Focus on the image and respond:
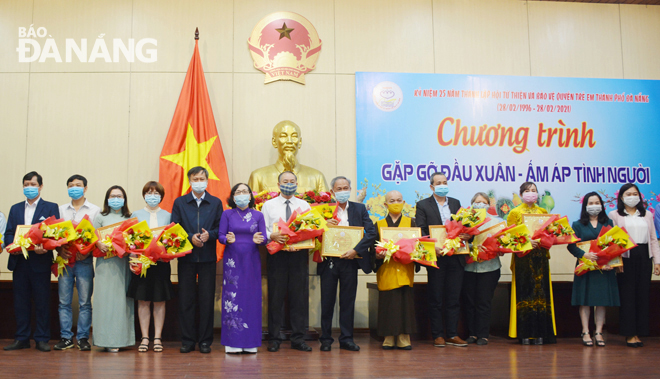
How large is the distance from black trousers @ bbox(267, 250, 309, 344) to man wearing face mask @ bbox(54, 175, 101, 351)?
4.93 ft

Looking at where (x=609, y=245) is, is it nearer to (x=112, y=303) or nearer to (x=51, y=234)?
(x=112, y=303)

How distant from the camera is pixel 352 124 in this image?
6.37 meters

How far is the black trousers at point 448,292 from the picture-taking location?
4.70 m

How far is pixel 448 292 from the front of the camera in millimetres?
4730

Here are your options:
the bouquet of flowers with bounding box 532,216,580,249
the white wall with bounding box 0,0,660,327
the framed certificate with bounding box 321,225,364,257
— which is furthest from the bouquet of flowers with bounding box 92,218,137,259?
the bouquet of flowers with bounding box 532,216,580,249

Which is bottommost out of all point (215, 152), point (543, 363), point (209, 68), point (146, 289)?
point (543, 363)

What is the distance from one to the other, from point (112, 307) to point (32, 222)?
39.9 inches

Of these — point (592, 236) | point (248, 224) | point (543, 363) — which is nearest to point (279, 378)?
point (248, 224)

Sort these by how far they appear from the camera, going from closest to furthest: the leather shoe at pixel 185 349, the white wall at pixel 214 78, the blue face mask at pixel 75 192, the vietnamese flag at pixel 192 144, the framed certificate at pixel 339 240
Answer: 1. the leather shoe at pixel 185 349
2. the framed certificate at pixel 339 240
3. the blue face mask at pixel 75 192
4. the vietnamese flag at pixel 192 144
5. the white wall at pixel 214 78

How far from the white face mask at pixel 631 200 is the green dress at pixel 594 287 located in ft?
0.85

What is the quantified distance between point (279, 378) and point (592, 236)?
3133mm

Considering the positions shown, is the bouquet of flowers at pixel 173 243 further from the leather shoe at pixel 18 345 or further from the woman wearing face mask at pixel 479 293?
the woman wearing face mask at pixel 479 293

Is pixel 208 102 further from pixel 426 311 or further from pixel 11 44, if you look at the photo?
pixel 426 311

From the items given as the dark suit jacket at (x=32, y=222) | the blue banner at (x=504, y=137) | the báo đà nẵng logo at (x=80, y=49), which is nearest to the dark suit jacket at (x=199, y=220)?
the dark suit jacket at (x=32, y=222)
